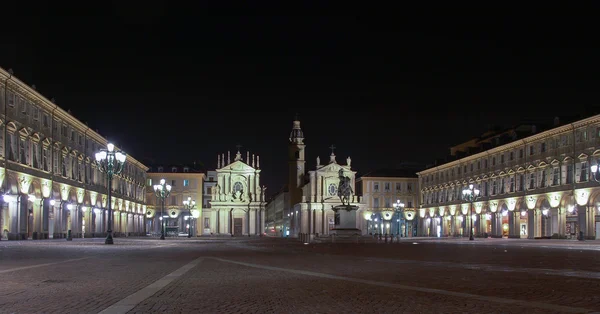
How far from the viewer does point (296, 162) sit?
491 ft

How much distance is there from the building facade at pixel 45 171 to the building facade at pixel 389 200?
5817cm

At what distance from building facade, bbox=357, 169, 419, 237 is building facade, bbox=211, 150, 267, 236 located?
2097 cm

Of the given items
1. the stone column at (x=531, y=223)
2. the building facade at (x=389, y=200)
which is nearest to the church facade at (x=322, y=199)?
the building facade at (x=389, y=200)

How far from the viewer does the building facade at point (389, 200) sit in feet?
429

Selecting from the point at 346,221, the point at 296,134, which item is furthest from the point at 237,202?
the point at 346,221

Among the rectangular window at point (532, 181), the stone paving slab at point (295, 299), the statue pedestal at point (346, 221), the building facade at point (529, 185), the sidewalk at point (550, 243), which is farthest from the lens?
the rectangular window at point (532, 181)

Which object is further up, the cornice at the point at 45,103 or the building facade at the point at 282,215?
the cornice at the point at 45,103

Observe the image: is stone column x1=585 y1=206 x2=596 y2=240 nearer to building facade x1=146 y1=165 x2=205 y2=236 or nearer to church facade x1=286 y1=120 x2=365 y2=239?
church facade x1=286 y1=120 x2=365 y2=239

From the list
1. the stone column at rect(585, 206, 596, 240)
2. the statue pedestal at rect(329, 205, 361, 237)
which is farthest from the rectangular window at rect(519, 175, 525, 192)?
the statue pedestal at rect(329, 205, 361, 237)

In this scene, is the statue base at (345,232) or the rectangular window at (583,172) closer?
the statue base at (345,232)

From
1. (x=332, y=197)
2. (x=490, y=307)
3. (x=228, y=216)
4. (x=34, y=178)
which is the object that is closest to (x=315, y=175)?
(x=332, y=197)

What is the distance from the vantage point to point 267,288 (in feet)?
47.3

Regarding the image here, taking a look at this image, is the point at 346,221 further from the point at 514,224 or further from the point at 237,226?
the point at 237,226

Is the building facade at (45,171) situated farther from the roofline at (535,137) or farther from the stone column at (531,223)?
the stone column at (531,223)
